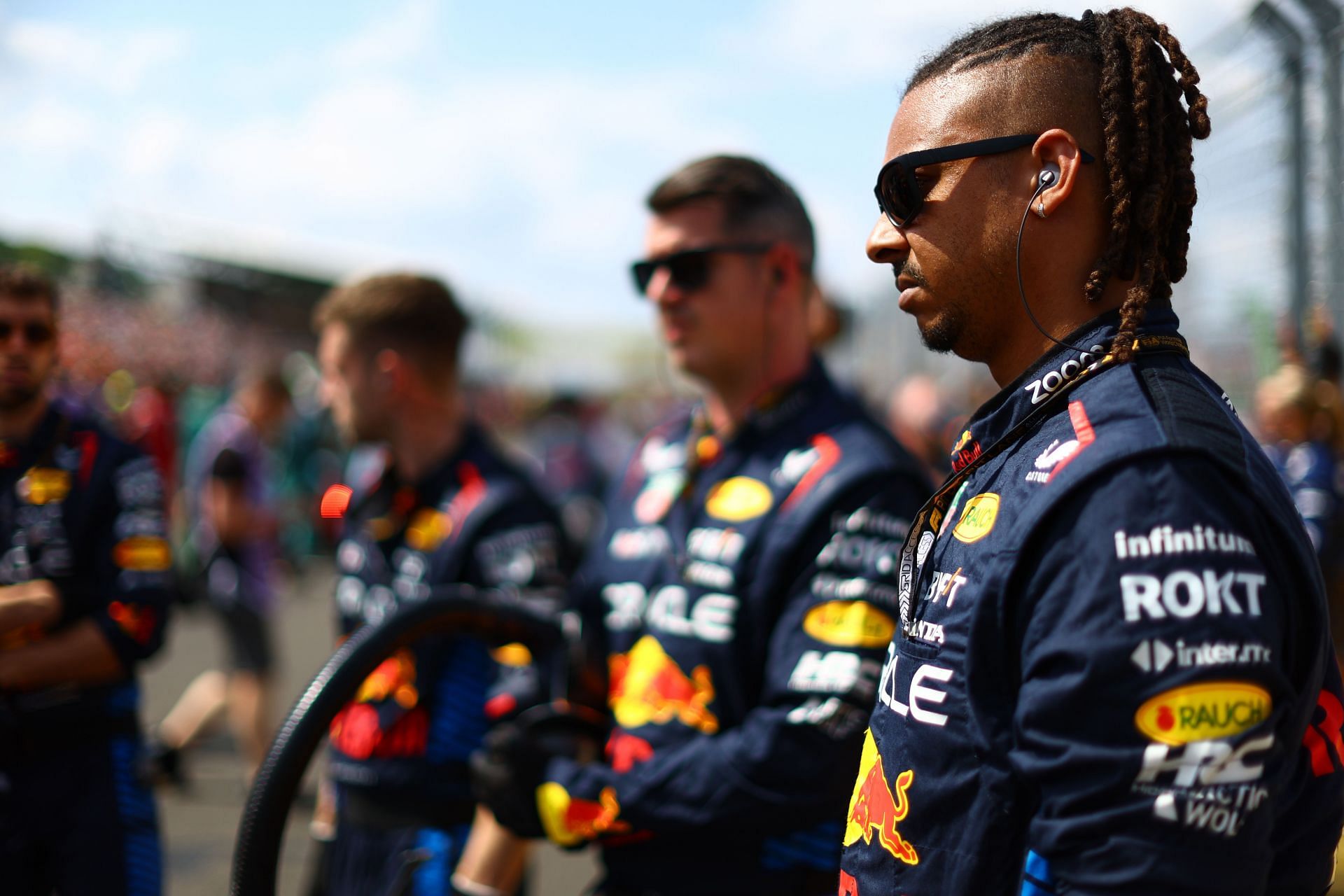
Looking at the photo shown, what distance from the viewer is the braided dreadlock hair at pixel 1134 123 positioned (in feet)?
4.13

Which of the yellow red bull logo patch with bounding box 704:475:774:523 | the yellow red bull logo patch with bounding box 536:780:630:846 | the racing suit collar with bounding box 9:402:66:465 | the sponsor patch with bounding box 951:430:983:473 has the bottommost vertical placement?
the yellow red bull logo patch with bounding box 536:780:630:846

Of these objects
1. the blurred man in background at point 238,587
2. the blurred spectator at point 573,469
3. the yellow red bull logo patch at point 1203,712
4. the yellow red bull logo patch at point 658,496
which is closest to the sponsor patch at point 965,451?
the yellow red bull logo patch at point 1203,712

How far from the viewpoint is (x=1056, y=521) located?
1.11 meters

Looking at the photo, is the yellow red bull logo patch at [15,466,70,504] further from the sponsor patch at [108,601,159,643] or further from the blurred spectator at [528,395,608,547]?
the blurred spectator at [528,395,608,547]

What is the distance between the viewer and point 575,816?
7.01 ft

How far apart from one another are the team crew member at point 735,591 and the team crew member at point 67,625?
39.0 inches

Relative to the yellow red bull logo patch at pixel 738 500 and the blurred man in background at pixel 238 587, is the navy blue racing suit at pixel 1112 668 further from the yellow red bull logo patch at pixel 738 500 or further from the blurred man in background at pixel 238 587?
the blurred man in background at pixel 238 587

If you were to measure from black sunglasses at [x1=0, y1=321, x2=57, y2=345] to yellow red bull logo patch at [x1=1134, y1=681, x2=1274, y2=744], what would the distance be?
2654 millimetres

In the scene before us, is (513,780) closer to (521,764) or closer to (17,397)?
(521,764)

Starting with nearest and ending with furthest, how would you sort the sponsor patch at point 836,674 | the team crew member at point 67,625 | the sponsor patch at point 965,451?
1. the sponsor patch at point 965,451
2. the sponsor patch at point 836,674
3. the team crew member at point 67,625

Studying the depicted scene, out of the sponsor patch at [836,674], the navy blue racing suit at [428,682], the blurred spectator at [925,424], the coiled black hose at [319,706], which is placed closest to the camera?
the coiled black hose at [319,706]

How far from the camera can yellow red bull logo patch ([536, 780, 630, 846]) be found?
210cm

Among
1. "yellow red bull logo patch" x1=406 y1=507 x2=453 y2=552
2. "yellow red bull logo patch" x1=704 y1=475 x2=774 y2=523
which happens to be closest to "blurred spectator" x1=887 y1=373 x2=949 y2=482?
"yellow red bull logo patch" x1=406 y1=507 x2=453 y2=552

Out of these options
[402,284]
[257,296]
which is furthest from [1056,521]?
[257,296]
